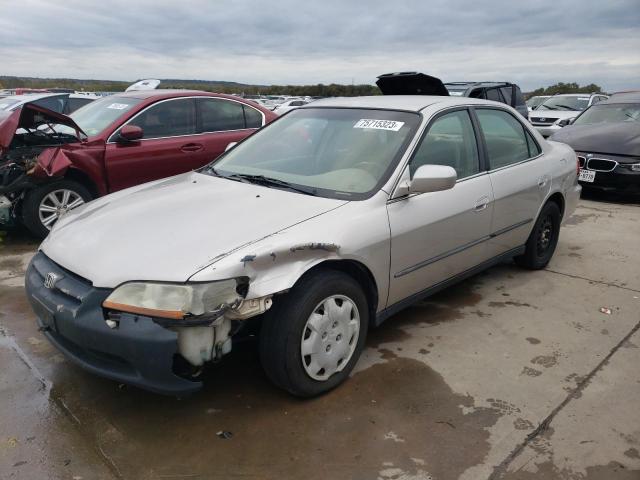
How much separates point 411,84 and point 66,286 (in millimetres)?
4004

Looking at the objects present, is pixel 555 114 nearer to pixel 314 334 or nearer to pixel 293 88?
pixel 314 334

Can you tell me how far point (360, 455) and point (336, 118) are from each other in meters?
2.22

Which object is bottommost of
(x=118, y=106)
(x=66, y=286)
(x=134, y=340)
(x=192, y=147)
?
(x=134, y=340)

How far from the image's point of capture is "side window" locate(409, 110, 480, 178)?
3.31 meters

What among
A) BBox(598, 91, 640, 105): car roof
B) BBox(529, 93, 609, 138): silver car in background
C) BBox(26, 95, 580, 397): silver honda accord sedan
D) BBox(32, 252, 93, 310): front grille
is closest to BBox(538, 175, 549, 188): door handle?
BBox(26, 95, 580, 397): silver honda accord sedan

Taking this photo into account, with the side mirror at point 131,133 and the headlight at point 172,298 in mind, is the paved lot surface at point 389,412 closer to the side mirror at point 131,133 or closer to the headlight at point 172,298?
the headlight at point 172,298

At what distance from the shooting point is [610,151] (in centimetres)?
758

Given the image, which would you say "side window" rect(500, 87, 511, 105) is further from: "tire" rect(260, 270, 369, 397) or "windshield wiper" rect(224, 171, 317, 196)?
"tire" rect(260, 270, 369, 397)

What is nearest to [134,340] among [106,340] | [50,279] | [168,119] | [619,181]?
[106,340]

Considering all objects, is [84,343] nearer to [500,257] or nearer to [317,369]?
[317,369]

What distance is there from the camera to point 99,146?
556cm

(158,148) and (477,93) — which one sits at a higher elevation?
(477,93)

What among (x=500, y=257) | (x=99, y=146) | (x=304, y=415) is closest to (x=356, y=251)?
(x=304, y=415)

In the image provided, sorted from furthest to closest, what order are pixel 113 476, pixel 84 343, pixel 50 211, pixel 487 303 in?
1. pixel 50 211
2. pixel 487 303
3. pixel 84 343
4. pixel 113 476
